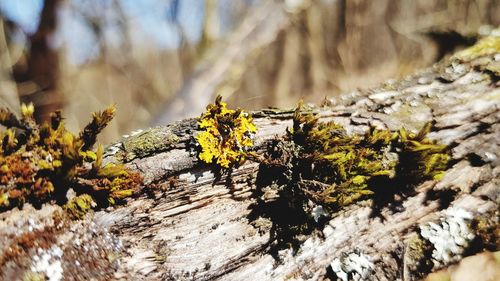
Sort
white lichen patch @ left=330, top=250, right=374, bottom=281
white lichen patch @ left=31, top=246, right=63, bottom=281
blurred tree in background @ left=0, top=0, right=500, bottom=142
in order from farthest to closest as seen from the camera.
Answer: blurred tree in background @ left=0, top=0, right=500, bottom=142 → white lichen patch @ left=330, top=250, right=374, bottom=281 → white lichen patch @ left=31, top=246, right=63, bottom=281

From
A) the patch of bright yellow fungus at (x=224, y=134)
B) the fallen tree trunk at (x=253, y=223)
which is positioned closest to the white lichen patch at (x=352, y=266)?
the fallen tree trunk at (x=253, y=223)

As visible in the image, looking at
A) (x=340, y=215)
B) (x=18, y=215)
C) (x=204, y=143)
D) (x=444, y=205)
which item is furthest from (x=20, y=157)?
(x=444, y=205)

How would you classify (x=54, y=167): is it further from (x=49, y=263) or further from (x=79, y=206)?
(x=49, y=263)

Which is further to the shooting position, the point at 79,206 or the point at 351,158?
the point at 351,158

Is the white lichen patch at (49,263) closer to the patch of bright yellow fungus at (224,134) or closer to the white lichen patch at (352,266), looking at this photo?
the patch of bright yellow fungus at (224,134)

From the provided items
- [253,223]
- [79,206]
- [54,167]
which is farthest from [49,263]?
[253,223]

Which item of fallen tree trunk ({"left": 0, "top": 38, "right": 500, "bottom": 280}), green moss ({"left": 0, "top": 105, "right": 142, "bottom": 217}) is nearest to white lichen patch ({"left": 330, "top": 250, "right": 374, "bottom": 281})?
fallen tree trunk ({"left": 0, "top": 38, "right": 500, "bottom": 280})

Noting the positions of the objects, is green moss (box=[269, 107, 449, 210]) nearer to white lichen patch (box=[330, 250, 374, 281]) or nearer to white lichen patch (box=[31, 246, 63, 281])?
white lichen patch (box=[330, 250, 374, 281])
